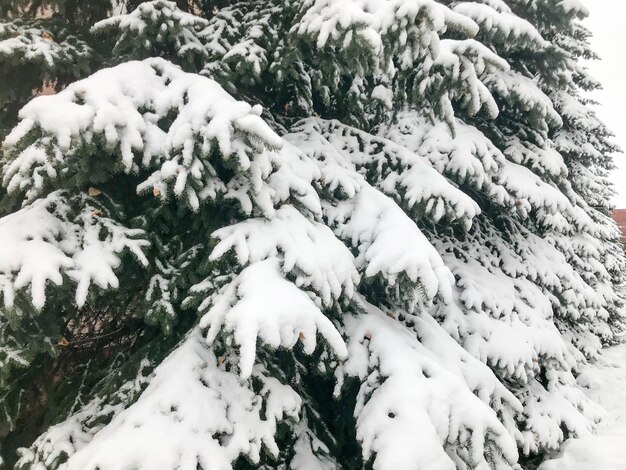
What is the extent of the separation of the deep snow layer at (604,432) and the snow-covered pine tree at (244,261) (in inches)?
25.8

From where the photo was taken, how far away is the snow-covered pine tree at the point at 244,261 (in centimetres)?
229

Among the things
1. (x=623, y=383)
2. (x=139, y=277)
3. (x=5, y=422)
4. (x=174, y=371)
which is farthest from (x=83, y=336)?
(x=623, y=383)

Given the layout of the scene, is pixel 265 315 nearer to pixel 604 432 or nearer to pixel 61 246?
pixel 61 246

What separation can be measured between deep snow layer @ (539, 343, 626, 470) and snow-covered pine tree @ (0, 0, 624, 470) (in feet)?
2.15

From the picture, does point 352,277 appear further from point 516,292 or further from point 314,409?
point 516,292

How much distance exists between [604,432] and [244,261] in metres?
5.14

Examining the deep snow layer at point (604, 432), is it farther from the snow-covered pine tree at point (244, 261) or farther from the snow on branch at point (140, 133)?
the snow on branch at point (140, 133)

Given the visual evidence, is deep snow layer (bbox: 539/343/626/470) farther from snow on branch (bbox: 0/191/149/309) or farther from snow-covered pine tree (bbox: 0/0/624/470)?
snow on branch (bbox: 0/191/149/309)

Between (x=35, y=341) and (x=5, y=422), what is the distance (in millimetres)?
1120

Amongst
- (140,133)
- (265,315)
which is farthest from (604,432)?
(140,133)

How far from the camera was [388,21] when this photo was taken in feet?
8.39

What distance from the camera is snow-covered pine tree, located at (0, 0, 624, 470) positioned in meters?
2.29

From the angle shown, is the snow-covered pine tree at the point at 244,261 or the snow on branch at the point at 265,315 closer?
the snow on branch at the point at 265,315

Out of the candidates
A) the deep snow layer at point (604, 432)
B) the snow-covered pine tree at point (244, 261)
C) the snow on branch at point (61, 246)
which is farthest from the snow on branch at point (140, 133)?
the deep snow layer at point (604, 432)
